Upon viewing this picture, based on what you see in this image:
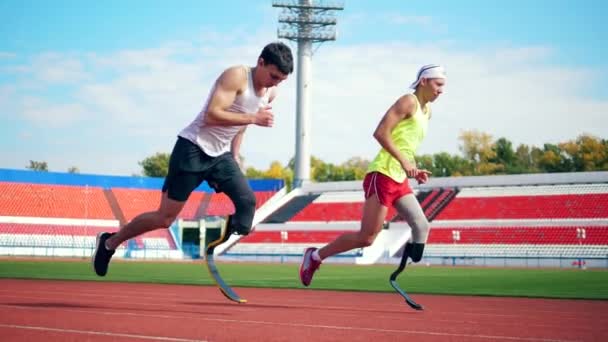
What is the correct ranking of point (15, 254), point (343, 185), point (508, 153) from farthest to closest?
point (508, 153), point (343, 185), point (15, 254)

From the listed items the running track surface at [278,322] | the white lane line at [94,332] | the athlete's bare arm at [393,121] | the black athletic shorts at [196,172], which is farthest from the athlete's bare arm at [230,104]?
the white lane line at [94,332]

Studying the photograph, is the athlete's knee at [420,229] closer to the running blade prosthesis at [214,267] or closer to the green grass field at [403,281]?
the running blade prosthesis at [214,267]

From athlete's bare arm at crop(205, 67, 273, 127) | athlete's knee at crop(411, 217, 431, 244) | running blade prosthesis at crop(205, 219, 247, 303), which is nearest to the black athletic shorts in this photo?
athlete's bare arm at crop(205, 67, 273, 127)

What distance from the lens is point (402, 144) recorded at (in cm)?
1003

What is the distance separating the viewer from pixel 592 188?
5741cm

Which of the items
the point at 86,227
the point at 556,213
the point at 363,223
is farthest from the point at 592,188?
the point at 363,223

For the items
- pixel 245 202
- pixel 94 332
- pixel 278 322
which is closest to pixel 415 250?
pixel 245 202

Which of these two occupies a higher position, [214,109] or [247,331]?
[214,109]

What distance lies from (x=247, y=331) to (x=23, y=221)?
2259 inches

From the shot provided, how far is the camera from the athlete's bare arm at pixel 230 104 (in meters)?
8.56

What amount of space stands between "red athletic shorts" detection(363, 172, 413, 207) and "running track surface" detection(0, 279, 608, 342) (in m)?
1.24

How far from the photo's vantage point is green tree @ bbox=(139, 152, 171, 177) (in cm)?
11975

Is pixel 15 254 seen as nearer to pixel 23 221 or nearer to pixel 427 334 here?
pixel 23 221

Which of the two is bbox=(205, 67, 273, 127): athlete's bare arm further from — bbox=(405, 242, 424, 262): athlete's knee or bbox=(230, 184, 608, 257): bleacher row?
bbox=(230, 184, 608, 257): bleacher row
